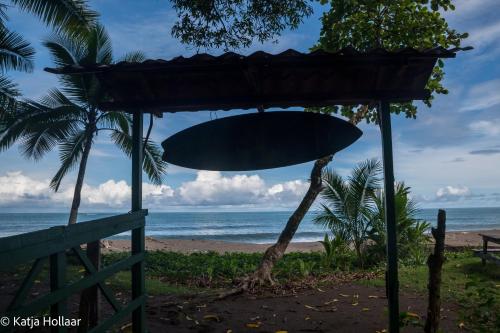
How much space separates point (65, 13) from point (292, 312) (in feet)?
25.6

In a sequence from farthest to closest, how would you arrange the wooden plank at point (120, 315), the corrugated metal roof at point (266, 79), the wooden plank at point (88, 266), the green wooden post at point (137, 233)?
the green wooden post at point (137, 233) < the corrugated metal roof at point (266, 79) < the wooden plank at point (120, 315) < the wooden plank at point (88, 266)

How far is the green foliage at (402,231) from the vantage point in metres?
10.1

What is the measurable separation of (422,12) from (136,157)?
6.79 meters

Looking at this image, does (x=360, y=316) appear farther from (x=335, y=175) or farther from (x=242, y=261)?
(x=242, y=261)

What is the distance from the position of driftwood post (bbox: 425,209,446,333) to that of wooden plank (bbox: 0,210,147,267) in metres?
2.55

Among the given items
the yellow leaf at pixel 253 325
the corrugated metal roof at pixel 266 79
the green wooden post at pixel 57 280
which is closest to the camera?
the green wooden post at pixel 57 280

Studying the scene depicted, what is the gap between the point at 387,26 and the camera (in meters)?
8.45

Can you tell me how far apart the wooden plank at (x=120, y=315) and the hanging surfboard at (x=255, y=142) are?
1.41 meters

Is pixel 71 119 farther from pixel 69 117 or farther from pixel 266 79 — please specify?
pixel 266 79

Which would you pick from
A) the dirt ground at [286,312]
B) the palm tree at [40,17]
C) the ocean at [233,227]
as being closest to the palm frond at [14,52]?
the palm tree at [40,17]

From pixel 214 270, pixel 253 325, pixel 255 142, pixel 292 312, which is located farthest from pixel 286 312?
pixel 214 270

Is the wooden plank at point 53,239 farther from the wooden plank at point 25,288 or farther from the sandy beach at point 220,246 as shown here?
the sandy beach at point 220,246

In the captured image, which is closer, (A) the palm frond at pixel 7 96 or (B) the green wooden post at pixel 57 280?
(B) the green wooden post at pixel 57 280

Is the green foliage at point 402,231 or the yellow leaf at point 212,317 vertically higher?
the green foliage at point 402,231
